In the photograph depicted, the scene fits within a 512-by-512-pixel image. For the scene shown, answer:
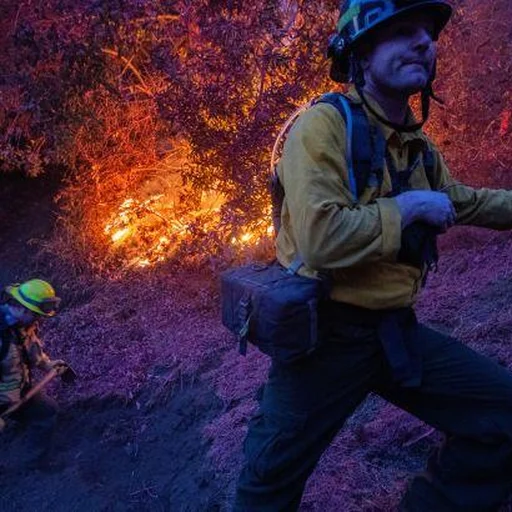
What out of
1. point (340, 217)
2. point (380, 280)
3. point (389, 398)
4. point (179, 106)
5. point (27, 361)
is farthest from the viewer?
point (179, 106)

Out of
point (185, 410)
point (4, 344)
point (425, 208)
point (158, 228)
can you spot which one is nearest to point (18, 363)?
point (4, 344)

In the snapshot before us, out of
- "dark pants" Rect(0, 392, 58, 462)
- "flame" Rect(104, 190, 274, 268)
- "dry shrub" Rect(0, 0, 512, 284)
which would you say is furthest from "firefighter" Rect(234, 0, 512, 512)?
"flame" Rect(104, 190, 274, 268)

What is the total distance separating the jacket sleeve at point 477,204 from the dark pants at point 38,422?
4.20m

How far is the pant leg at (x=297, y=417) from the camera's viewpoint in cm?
242

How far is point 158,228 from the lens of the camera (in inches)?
342

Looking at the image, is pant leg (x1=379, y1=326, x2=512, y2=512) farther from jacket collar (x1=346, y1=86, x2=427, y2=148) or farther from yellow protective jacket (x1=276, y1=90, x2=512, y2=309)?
jacket collar (x1=346, y1=86, x2=427, y2=148)

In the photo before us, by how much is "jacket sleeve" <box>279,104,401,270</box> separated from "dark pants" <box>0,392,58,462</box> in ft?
13.7

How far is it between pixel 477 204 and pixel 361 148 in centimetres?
73

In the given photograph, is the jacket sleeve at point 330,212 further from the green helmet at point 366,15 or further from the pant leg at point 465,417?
the pant leg at point 465,417

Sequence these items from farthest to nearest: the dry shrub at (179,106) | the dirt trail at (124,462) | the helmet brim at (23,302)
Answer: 1. the dry shrub at (179,106)
2. the helmet brim at (23,302)
3. the dirt trail at (124,462)

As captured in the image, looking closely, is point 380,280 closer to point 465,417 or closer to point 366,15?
point 465,417

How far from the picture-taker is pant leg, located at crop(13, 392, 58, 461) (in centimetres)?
551

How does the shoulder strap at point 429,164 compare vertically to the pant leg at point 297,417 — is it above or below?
above

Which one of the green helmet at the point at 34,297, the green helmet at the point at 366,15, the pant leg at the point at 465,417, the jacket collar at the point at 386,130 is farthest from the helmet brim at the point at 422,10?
the green helmet at the point at 34,297
